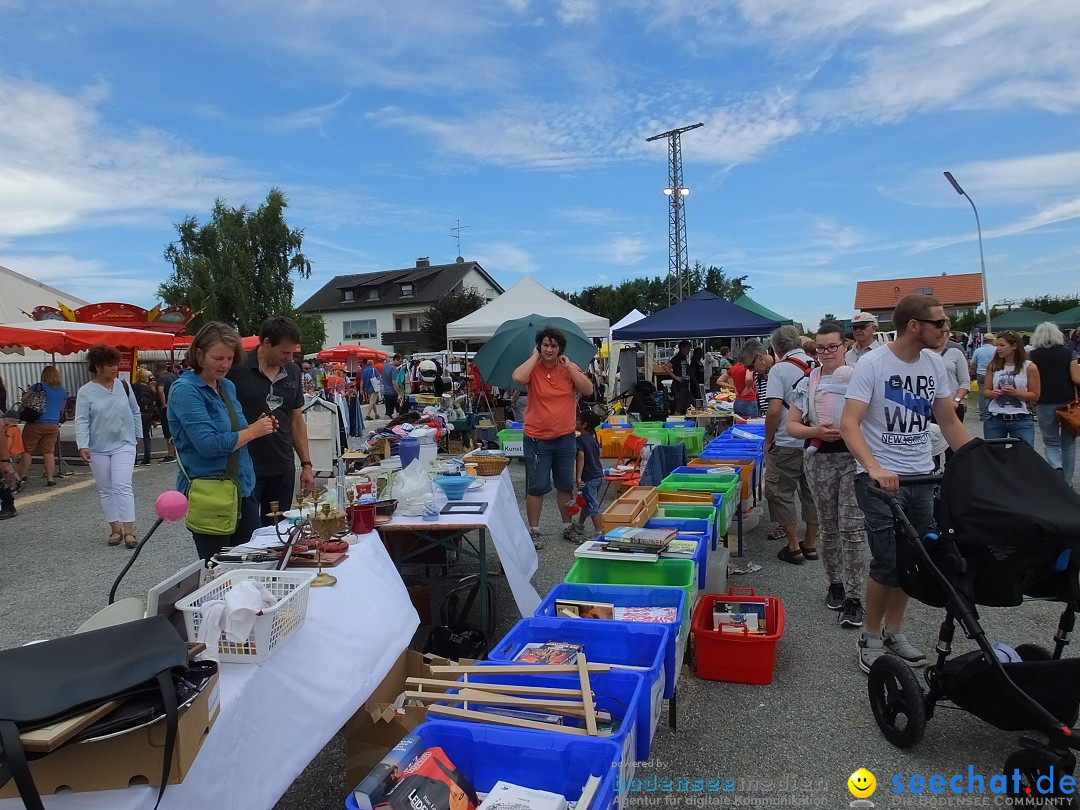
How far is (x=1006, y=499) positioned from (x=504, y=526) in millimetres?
2419

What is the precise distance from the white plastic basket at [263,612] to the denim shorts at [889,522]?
2.44 meters

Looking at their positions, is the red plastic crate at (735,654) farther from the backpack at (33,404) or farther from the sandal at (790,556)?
the backpack at (33,404)

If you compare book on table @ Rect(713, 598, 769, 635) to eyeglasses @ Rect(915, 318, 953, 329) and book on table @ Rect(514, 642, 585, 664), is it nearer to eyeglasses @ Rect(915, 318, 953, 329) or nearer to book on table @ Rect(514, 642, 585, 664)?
book on table @ Rect(514, 642, 585, 664)

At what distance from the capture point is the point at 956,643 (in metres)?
3.63

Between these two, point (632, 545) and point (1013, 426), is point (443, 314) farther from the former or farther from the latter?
point (632, 545)

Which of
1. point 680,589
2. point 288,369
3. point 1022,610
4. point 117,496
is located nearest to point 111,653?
point 680,589

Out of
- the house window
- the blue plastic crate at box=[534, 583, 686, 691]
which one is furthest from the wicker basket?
the house window

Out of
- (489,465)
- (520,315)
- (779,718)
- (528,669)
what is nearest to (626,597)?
(779,718)

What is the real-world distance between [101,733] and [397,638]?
4.55 feet

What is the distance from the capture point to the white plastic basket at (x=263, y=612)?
1.74 meters

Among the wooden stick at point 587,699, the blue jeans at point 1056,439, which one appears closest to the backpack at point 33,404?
the wooden stick at point 587,699

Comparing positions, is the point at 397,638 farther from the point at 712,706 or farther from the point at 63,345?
the point at 63,345

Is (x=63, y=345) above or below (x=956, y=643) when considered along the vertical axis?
above

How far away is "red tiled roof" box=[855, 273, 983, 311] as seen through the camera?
4519cm
